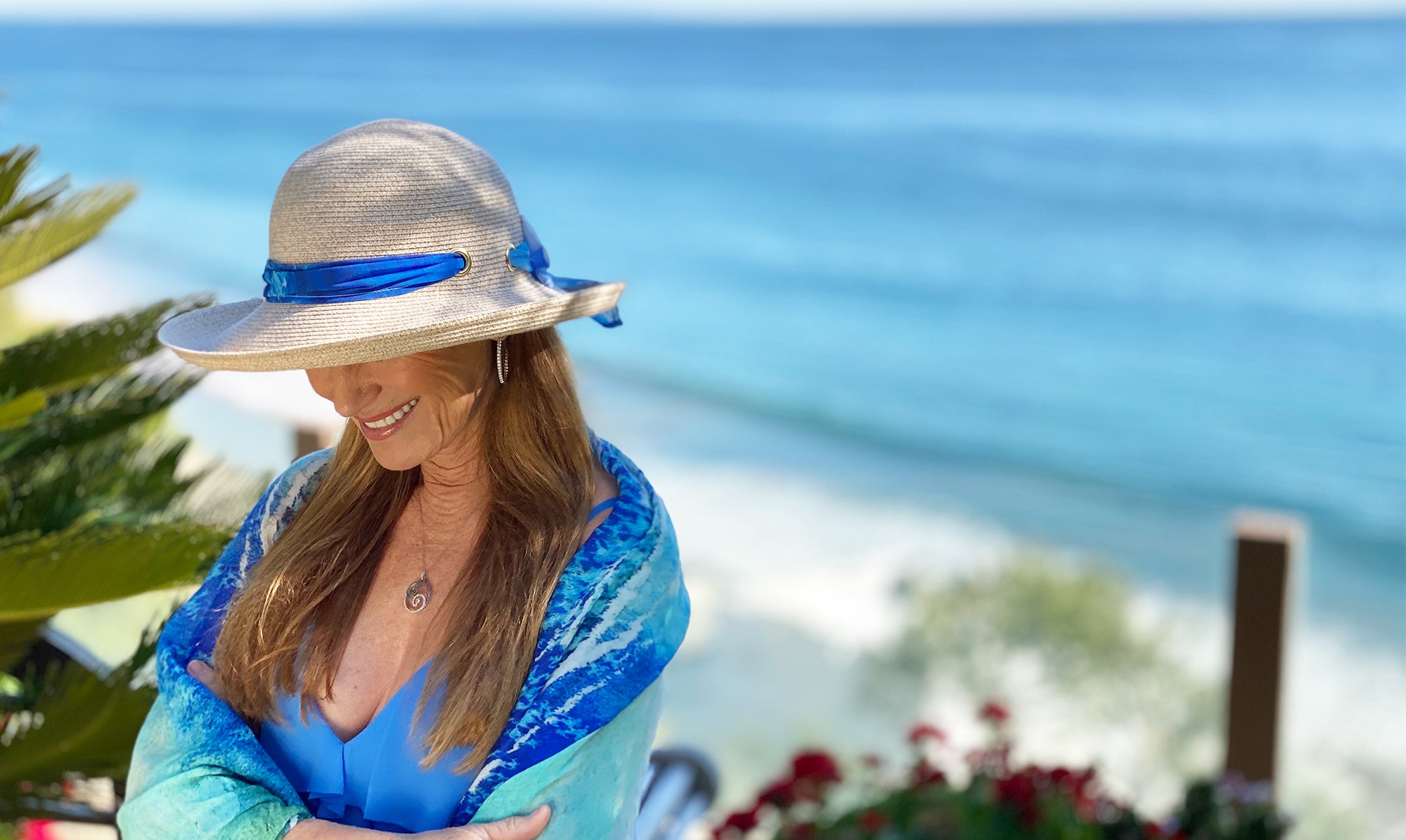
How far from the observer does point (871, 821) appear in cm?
326

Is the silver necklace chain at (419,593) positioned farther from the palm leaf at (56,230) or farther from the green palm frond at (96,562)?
the palm leaf at (56,230)

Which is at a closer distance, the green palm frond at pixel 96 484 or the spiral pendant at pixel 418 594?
the spiral pendant at pixel 418 594

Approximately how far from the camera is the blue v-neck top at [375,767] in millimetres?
1501

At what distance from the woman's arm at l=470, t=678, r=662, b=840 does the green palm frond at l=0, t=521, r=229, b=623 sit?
3.15 feet

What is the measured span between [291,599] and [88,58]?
69.5 m

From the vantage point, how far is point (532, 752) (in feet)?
4.76

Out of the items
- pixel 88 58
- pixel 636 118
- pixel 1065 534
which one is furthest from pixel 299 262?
pixel 88 58

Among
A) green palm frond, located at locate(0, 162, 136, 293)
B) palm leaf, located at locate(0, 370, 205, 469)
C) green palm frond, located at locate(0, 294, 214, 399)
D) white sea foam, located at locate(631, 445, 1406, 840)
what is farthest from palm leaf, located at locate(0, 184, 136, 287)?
white sea foam, located at locate(631, 445, 1406, 840)

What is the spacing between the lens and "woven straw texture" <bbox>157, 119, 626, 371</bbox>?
144 cm

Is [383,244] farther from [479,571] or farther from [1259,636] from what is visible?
[1259,636]

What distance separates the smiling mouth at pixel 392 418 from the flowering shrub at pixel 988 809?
2.08 metres

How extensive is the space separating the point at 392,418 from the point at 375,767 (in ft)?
1.32

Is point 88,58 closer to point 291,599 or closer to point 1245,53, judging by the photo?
point 1245,53

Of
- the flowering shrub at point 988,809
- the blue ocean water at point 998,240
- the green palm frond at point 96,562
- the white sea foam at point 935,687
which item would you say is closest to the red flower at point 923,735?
the flowering shrub at point 988,809
